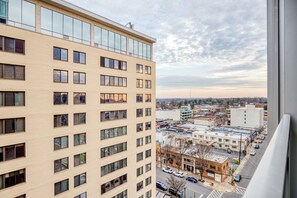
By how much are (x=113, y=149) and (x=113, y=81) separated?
2357 millimetres

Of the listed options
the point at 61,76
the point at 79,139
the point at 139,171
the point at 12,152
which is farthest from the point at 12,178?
the point at 139,171

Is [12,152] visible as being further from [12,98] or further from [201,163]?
[201,163]

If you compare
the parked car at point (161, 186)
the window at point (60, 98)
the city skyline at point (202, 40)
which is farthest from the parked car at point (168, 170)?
the window at point (60, 98)

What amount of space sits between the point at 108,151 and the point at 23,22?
168 inches

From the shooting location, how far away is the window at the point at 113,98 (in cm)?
570

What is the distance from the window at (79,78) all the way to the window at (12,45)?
4.34 ft

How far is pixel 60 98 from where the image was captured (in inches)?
180

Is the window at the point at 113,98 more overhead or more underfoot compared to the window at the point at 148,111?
more overhead

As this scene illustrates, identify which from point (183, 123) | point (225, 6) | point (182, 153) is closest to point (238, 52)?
point (225, 6)

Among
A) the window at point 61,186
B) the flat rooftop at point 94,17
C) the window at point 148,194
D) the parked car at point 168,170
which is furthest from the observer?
the window at point 148,194

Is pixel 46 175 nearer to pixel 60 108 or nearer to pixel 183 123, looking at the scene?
pixel 60 108

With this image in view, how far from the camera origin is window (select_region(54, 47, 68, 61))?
4.49 metres

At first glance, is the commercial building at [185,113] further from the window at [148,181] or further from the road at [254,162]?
the window at [148,181]

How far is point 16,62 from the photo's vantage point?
12.4 feet
